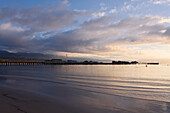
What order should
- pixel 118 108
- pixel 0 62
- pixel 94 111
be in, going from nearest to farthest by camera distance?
pixel 94 111 < pixel 118 108 < pixel 0 62

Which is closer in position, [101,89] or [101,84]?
[101,89]

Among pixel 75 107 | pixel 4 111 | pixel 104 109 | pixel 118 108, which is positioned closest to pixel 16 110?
pixel 4 111

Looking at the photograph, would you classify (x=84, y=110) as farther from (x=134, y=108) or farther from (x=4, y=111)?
(x=4, y=111)

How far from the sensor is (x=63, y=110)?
7.08m

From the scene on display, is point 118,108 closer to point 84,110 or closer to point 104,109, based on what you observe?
point 104,109

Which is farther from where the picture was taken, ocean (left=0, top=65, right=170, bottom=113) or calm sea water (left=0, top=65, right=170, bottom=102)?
calm sea water (left=0, top=65, right=170, bottom=102)

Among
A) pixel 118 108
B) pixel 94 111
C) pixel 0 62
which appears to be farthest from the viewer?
pixel 0 62

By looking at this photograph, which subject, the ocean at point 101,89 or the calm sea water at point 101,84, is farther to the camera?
the calm sea water at point 101,84

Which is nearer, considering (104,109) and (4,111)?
(4,111)

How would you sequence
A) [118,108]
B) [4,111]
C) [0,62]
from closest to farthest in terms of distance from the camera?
[4,111] → [118,108] → [0,62]

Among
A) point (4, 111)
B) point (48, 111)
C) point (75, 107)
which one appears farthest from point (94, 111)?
point (4, 111)

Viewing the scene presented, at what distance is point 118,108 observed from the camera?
7609 millimetres

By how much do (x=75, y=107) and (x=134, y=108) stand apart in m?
2.98

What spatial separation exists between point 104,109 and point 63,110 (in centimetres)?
198
